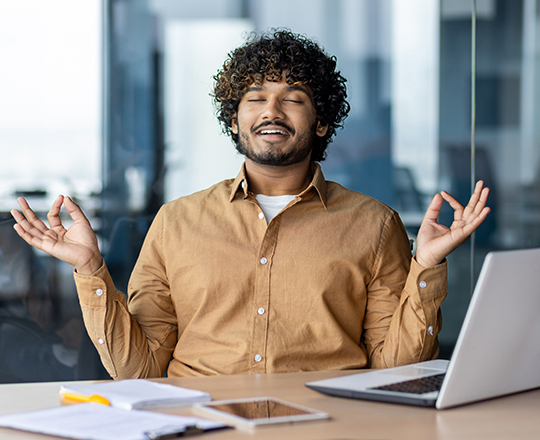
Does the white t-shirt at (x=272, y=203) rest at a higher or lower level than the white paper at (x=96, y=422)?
higher

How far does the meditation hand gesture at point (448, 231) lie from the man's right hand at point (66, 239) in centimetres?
83

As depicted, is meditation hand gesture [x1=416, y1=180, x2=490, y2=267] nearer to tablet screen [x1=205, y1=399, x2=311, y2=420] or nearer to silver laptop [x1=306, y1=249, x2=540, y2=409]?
silver laptop [x1=306, y1=249, x2=540, y2=409]

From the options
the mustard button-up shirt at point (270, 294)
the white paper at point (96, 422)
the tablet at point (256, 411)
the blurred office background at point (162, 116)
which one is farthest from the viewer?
the blurred office background at point (162, 116)

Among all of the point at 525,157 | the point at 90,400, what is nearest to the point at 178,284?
the point at 90,400

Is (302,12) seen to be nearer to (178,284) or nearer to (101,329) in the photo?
(178,284)

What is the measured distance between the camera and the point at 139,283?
1.95 metres

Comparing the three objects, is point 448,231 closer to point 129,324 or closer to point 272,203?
point 272,203

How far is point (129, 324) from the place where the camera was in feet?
5.79

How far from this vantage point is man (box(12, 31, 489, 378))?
5.66 feet

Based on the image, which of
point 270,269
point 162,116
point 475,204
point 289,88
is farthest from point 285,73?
point 162,116

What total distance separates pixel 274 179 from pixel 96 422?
119 centimetres

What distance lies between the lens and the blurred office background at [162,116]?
2.93 m

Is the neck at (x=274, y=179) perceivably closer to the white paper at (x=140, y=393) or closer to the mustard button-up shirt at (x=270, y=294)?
the mustard button-up shirt at (x=270, y=294)

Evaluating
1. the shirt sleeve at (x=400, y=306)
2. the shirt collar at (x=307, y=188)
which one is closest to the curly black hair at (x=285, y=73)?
the shirt collar at (x=307, y=188)
